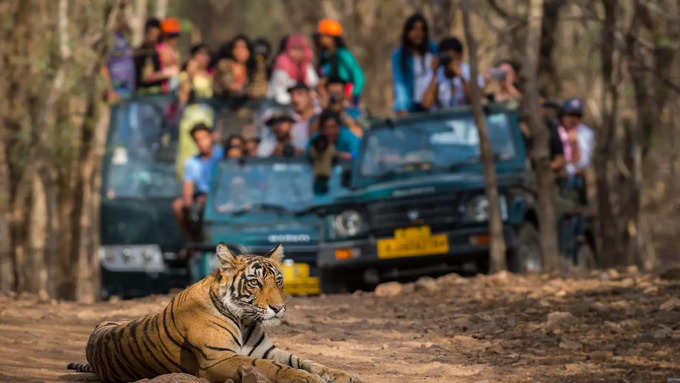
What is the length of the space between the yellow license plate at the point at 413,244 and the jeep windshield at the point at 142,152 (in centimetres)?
498

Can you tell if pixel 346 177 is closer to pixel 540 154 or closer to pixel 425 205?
pixel 425 205

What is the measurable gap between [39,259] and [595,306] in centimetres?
1060

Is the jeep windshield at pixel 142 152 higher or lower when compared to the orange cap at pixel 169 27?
lower

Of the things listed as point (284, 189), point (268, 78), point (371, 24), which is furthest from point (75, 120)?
point (371, 24)

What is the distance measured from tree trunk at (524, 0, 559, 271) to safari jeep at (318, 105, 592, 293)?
0.20m

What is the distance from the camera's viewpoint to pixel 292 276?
14.0 m

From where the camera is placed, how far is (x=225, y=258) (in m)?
6.86

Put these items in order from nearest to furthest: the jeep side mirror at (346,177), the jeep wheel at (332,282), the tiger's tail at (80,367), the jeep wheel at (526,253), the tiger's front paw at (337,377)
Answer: the tiger's front paw at (337,377)
the tiger's tail at (80,367)
the jeep wheel at (526,253)
the jeep wheel at (332,282)
the jeep side mirror at (346,177)

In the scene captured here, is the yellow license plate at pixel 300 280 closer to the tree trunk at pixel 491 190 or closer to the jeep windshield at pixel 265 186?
the jeep windshield at pixel 265 186

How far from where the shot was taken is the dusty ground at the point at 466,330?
786cm

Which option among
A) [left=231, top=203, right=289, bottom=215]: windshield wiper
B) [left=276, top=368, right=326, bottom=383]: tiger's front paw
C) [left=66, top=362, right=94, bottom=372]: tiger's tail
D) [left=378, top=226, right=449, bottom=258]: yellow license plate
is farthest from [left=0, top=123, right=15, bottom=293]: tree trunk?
[left=276, top=368, right=326, bottom=383]: tiger's front paw

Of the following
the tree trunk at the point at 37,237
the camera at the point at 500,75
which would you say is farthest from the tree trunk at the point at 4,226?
the camera at the point at 500,75

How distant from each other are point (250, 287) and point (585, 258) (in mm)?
9668

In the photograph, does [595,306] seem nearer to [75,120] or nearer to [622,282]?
[622,282]
